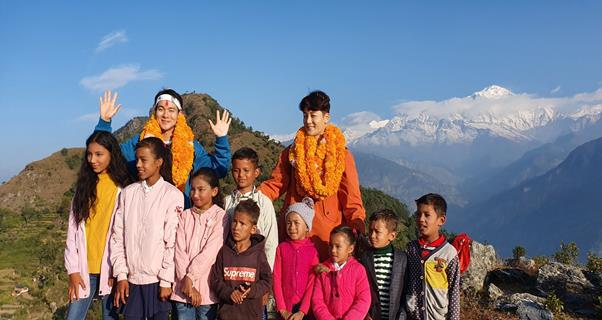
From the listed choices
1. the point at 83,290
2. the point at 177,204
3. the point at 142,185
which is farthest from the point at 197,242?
the point at 83,290

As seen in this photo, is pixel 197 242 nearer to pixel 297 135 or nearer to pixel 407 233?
pixel 297 135

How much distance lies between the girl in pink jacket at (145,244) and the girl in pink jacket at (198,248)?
9 cm

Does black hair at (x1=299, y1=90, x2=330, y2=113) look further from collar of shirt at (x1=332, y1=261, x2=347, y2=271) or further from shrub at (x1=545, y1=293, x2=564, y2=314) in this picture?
shrub at (x1=545, y1=293, x2=564, y2=314)

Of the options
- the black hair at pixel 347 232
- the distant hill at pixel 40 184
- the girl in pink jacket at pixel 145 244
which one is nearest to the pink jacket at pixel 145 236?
the girl in pink jacket at pixel 145 244

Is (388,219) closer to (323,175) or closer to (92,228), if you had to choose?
(323,175)

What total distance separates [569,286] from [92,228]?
8.81 meters

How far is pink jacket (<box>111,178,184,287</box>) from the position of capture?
157 inches

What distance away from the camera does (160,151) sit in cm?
427

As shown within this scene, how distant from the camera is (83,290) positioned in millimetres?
4082

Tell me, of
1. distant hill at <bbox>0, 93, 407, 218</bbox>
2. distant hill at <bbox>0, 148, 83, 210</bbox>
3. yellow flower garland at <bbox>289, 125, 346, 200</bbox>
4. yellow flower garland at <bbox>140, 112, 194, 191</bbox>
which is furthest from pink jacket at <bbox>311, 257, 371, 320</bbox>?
distant hill at <bbox>0, 148, 83, 210</bbox>

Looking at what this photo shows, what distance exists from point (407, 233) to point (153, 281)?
59.3 m

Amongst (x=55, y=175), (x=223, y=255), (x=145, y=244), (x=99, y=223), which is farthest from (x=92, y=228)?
(x=55, y=175)

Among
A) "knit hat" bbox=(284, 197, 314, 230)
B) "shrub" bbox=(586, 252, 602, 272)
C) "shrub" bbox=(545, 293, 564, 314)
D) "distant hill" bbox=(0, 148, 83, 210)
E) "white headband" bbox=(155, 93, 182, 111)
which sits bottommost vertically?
"shrub" bbox=(545, 293, 564, 314)

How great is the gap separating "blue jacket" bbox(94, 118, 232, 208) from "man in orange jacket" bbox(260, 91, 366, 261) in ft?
1.57
